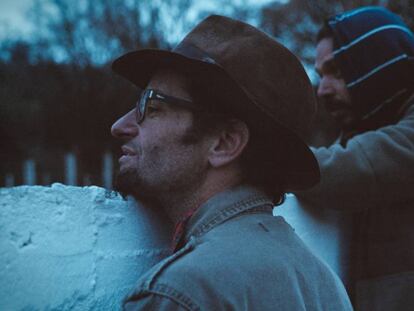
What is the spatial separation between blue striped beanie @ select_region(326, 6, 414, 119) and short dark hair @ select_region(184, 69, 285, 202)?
114 centimetres

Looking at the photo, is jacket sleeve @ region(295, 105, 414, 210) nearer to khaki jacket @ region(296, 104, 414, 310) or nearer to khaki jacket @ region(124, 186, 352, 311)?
khaki jacket @ region(296, 104, 414, 310)

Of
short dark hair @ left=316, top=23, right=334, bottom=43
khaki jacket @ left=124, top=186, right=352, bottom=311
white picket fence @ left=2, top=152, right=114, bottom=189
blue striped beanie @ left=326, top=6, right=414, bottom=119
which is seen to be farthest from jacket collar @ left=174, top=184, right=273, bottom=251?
white picket fence @ left=2, top=152, right=114, bottom=189

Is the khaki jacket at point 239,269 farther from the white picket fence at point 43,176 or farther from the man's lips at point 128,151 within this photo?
the white picket fence at point 43,176

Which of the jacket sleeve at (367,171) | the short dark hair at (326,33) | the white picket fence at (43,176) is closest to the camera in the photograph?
the jacket sleeve at (367,171)

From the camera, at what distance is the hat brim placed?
1.70 metres

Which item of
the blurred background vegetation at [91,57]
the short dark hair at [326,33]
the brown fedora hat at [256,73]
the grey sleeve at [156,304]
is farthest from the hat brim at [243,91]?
the blurred background vegetation at [91,57]

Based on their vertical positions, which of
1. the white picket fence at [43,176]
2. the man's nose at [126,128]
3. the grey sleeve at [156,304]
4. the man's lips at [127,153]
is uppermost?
the man's nose at [126,128]

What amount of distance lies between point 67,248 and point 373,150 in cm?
141

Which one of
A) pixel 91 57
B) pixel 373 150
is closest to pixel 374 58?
pixel 373 150

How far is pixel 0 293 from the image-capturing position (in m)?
1.49

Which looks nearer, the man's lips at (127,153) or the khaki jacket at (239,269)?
the khaki jacket at (239,269)

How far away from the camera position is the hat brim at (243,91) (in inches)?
66.9

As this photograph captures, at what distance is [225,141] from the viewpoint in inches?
70.8

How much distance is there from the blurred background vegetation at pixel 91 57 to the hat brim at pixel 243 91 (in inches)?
370
